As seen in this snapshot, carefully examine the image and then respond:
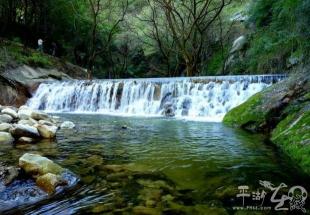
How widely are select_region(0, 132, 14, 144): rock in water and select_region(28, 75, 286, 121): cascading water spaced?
677 centimetres

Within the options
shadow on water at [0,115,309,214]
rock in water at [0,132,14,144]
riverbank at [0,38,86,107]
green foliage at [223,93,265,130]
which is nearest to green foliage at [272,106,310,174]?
shadow on water at [0,115,309,214]

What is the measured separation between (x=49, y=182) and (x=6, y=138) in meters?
3.24

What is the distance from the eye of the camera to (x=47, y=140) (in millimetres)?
6641

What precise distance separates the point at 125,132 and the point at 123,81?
8.42 meters

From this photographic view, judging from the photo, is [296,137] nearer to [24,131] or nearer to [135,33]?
[24,131]

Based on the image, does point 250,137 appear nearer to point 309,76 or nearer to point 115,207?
point 309,76

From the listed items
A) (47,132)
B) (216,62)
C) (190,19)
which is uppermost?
(190,19)

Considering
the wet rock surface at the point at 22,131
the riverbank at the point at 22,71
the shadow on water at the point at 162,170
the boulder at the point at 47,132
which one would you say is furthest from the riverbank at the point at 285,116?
the riverbank at the point at 22,71

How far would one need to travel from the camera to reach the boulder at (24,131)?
649 centimetres

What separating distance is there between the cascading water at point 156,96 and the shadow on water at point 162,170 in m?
5.54

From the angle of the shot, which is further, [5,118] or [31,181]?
[5,118]

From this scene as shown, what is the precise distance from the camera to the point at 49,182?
11.7ft

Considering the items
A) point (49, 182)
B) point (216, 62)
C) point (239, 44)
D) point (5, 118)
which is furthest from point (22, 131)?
point (216, 62)

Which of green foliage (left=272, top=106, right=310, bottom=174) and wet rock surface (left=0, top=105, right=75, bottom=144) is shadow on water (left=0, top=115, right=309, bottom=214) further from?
wet rock surface (left=0, top=105, right=75, bottom=144)
